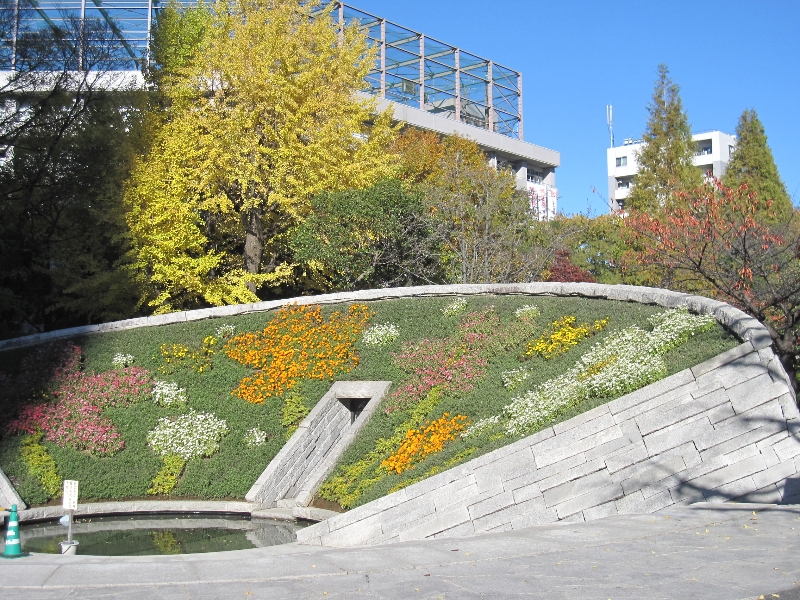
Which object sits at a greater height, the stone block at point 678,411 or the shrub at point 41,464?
the stone block at point 678,411

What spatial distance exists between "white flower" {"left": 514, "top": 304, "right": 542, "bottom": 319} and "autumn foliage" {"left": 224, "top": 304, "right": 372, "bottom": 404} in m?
3.36

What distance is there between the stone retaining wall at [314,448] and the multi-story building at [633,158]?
4845cm

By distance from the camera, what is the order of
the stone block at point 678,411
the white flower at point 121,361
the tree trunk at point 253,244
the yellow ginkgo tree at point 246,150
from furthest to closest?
the tree trunk at point 253,244 < the yellow ginkgo tree at point 246,150 < the white flower at point 121,361 < the stone block at point 678,411

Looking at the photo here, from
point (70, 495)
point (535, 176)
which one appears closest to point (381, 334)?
point (70, 495)

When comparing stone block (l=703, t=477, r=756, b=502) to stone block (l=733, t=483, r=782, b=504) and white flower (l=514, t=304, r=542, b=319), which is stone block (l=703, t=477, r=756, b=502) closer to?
stone block (l=733, t=483, r=782, b=504)

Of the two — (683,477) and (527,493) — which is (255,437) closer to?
(527,493)

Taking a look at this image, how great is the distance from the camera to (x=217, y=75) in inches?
885

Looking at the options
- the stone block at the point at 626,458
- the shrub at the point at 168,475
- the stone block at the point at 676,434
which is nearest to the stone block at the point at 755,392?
the stone block at the point at 676,434

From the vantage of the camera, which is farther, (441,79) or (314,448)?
(441,79)

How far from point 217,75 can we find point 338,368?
10.4 metres

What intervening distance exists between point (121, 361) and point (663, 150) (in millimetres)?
20537

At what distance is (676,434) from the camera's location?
10.4 metres

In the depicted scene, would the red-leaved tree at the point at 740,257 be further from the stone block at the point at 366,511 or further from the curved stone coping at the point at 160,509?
the curved stone coping at the point at 160,509

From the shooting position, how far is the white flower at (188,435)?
49.9ft
